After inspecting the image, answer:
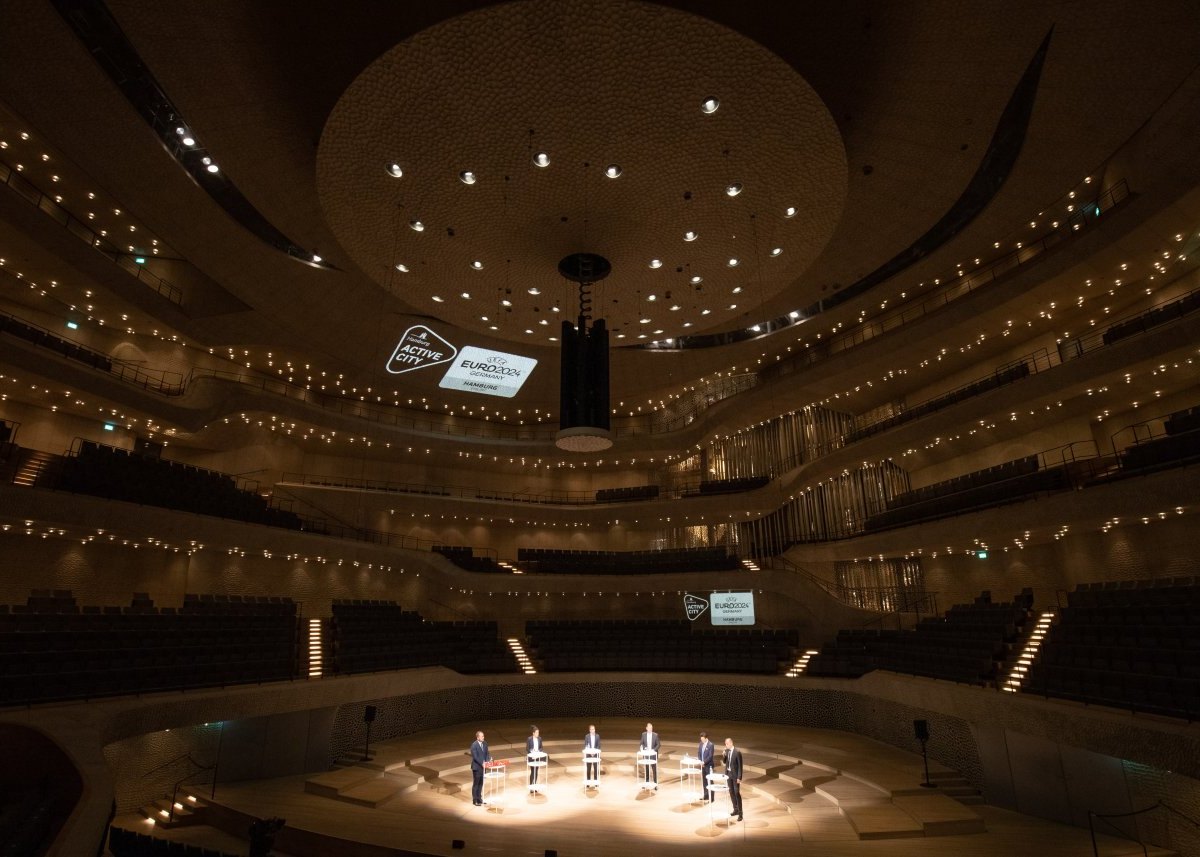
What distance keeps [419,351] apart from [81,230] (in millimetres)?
10224

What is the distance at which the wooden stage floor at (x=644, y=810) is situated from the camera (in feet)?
29.5

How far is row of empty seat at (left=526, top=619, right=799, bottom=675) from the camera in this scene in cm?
1847

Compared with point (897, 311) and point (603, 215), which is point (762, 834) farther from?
point (897, 311)

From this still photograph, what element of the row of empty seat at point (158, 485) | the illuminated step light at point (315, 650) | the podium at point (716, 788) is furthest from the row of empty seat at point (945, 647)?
the row of empty seat at point (158, 485)

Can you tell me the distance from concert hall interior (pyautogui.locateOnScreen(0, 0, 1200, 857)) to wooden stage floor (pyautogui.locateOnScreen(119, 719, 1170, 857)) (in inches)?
4.5

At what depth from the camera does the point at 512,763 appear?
13922 millimetres

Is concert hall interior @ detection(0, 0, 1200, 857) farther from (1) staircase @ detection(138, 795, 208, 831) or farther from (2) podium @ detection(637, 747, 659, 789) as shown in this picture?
(2) podium @ detection(637, 747, 659, 789)

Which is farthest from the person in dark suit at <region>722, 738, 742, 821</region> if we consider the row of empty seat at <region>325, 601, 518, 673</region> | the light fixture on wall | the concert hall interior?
the row of empty seat at <region>325, 601, 518, 673</region>

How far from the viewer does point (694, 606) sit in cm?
2286

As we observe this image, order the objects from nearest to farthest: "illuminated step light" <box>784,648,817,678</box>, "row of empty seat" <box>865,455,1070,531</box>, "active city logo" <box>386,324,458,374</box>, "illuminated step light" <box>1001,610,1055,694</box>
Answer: "illuminated step light" <box>1001,610,1055,694</box> < "row of empty seat" <box>865,455,1070,531</box> < "illuminated step light" <box>784,648,817,678</box> < "active city logo" <box>386,324,458,374</box>

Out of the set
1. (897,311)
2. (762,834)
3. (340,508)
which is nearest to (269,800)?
(762,834)

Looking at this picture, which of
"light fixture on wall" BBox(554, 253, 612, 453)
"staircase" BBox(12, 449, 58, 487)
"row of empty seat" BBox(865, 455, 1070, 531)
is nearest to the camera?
"light fixture on wall" BBox(554, 253, 612, 453)

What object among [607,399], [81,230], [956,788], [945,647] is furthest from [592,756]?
[81,230]

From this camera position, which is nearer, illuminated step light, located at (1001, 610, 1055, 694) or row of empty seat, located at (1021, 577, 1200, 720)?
row of empty seat, located at (1021, 577, 1200, 720)
